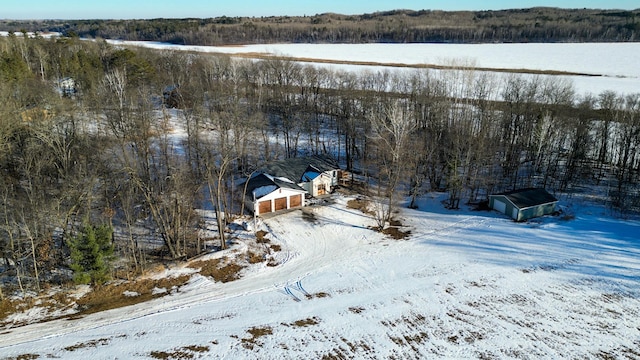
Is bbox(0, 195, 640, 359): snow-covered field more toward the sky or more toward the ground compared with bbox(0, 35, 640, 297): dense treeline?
more toward the ground

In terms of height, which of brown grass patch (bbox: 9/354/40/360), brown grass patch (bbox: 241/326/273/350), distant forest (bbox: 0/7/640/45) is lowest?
brown grass patch (bbox: 241/326/273/350)

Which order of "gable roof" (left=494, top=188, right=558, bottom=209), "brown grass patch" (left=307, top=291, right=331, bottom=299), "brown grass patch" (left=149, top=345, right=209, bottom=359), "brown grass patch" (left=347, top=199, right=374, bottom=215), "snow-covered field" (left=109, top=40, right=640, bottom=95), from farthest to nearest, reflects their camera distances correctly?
1. "snow-covered field" (left=109, top=40, right=640, bottom=95)
2. "brown grass patch" (left=347, top=199, right=374, bottom=215)
3. "gable roof" (left=494, top=188, right=558, bottom=209)
4. "brown grass patch" (left=307, top=291, right=331, bottom=299)
5. "brown grass patch" (left=149, top=345, right=209, bottom=359)

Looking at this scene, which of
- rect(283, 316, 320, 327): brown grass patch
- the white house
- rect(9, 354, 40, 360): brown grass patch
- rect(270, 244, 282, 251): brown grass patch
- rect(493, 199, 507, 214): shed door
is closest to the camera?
rect(9, 354, 40, 360): brown grass patch

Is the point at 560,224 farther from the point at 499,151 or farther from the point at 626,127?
the point at 626,127

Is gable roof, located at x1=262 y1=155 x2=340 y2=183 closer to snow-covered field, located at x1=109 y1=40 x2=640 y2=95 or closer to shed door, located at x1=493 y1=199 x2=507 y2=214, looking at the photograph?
shed door, located at x1=493 y1=199 x2=507 y2=214

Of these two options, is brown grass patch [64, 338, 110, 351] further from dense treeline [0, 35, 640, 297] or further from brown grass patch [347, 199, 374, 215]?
brown grass patch [347, 199, 374, 215]

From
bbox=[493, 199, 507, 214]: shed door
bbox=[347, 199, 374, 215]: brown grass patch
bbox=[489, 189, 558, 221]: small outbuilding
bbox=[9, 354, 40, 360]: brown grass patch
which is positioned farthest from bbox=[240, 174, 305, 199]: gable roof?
bbox=[9, 354, 40, 360]: brown grass patch

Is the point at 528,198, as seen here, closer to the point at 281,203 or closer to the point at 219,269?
the point at 281,203

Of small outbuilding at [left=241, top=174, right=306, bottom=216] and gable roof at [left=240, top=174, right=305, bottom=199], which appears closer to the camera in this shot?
small outbuilding at [left=241, top=174, right=306, bottom=216]

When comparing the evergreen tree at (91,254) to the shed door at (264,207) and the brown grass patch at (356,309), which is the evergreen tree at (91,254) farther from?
the brown grass patch at (356,309)

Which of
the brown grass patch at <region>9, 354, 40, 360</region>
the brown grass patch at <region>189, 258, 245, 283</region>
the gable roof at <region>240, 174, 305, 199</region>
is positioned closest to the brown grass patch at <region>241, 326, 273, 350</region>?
the brown grass patch at <region>189, 258, 245, 283</region>
